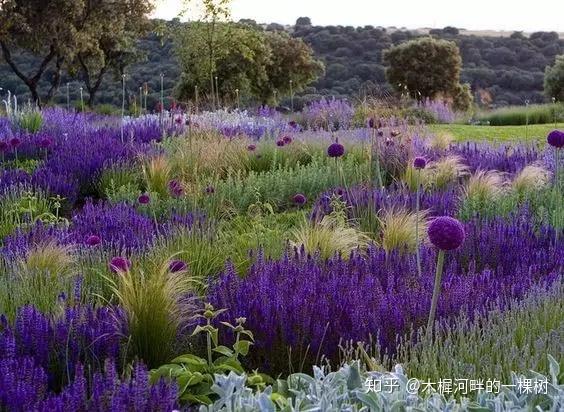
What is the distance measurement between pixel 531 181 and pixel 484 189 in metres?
0.62

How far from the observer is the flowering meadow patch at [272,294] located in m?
2.30

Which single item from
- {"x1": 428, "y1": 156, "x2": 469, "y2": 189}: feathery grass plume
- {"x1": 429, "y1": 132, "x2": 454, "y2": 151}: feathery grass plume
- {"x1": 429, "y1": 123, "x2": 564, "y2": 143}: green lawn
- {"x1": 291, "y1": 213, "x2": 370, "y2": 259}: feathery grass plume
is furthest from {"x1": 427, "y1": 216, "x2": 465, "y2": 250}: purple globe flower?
{"x1": 429, "y1": 123, "x2": 564, "y2": 143}: green lawn

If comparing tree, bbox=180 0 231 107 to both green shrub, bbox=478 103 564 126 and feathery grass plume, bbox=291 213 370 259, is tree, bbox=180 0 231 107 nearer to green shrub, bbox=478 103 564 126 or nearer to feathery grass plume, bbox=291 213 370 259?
green shrub, bbox=478 103 564 126

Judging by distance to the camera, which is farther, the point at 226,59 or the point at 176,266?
the point at 226,59

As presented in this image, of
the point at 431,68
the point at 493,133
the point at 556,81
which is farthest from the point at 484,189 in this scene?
the point at 431,68

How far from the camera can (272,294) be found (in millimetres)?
3277

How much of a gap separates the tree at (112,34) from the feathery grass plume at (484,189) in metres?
24.6

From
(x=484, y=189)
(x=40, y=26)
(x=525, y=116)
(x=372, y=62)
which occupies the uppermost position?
(x=40, y=26)

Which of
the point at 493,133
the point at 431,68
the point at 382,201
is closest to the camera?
the point at 382,201

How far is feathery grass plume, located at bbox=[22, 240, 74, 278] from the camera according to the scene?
13.1 ft

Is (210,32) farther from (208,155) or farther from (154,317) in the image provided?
(154,317)

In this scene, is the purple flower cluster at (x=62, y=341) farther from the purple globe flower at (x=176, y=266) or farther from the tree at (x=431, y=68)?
the tree at (x=431, y=68)

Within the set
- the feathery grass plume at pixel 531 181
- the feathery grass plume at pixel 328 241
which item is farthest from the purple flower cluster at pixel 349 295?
the feathery grass plume at pixel 531 181

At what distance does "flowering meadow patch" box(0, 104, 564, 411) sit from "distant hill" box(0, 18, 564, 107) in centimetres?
3231
